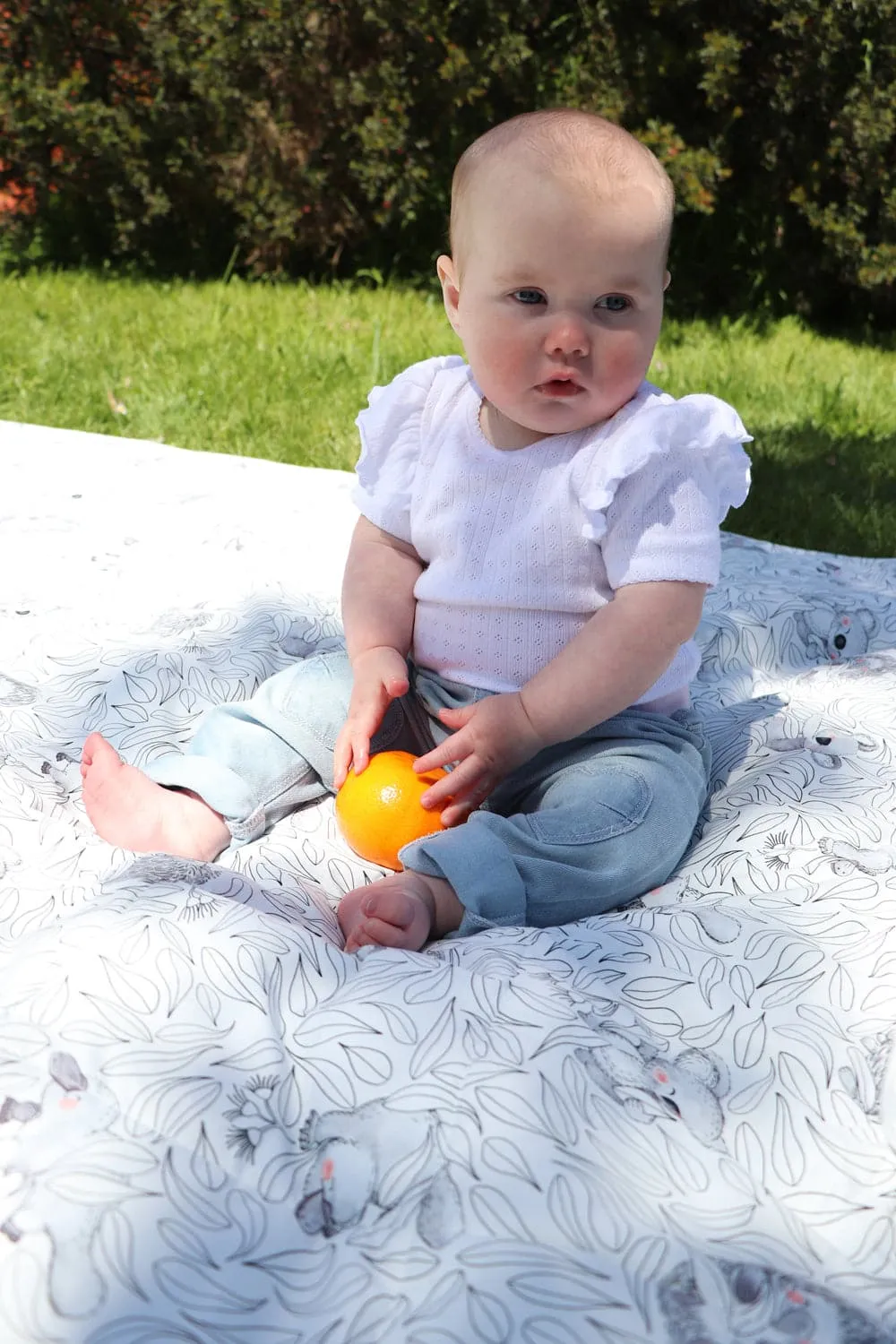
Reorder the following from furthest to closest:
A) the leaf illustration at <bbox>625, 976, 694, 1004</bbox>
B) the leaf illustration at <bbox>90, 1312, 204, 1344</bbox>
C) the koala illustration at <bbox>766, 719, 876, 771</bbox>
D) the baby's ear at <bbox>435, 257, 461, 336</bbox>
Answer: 1. the koala illustration at <bbox>766, 719, 876, 771</bbox>
2. the baby's ear at <bbox>435, 257, 461, 336</bbox>
3. the leaf illustration at <bbox>625, 976, 694, 1004</bbox>
4. the leaf illustration at <bbox>90, 1312, 204, 1344</bbox>

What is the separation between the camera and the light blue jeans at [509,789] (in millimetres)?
1670

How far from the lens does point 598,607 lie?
1.90m

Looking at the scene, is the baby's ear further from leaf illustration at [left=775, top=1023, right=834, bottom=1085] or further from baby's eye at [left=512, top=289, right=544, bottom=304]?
leaf illustration at [left=775, top=1023, right=834, bottom=1085]

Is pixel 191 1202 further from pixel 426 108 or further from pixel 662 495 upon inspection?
pixel 426 108

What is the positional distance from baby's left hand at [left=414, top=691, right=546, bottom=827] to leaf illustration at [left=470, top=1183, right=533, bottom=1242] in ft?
2.13

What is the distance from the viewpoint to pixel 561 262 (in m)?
1.73

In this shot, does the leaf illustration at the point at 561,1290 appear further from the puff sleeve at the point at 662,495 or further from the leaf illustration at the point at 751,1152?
the puff sleeve at the point at 662,495

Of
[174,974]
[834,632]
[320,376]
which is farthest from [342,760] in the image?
[320,376]

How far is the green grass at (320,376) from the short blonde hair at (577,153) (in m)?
1.76

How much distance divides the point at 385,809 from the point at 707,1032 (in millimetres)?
556

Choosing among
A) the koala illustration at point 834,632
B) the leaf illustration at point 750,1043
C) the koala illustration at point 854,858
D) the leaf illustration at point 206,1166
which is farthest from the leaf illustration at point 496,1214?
the koala illustration at point 834,632

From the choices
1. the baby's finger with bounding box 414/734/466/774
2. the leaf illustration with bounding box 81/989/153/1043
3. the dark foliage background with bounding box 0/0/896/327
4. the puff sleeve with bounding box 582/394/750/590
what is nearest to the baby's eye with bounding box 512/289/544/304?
the puff sleeve with bounding box 582/394/750/590

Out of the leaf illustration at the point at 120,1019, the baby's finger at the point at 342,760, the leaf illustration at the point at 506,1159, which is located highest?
the leaf illustration at the point at 120,1019

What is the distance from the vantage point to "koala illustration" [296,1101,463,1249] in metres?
1.17
